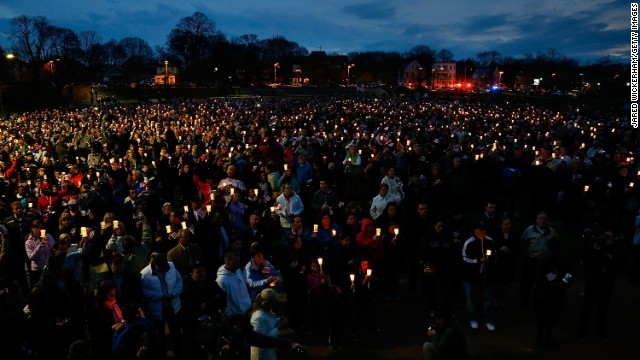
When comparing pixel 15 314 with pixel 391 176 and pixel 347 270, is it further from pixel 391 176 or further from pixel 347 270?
pixel 391 176

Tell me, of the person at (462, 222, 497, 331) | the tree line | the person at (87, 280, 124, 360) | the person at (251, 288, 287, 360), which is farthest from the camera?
the tree line

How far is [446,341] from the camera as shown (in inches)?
153

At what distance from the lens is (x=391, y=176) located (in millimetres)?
9281

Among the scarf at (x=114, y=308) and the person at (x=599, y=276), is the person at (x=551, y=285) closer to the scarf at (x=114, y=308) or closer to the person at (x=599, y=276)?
the person at (x=599, y=276)

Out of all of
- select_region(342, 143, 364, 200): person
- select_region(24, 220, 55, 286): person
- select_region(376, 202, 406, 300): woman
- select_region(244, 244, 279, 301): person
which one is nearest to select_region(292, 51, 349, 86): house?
select_region(342, 143, 364, 200): person

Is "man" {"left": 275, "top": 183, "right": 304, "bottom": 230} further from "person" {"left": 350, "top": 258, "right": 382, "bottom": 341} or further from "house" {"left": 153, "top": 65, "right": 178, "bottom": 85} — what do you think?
"house" {"left": 153, "top": 65, "right": 178, "bottom": 85}

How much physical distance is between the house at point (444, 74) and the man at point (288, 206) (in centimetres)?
11054

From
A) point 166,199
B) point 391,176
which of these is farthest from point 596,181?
point 166,199

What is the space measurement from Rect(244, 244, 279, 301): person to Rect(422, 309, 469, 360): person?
7.11 feet

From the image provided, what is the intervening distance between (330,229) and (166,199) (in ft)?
20.6

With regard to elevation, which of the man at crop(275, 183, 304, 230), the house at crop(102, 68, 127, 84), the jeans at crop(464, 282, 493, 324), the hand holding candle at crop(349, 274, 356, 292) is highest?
the house at crop(102, 68, 127, 84)

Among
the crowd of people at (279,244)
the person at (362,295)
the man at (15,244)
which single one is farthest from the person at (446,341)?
the man at (15,244)

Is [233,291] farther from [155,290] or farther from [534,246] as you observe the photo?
[534,246]

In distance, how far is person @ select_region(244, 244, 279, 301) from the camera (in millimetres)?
5469
